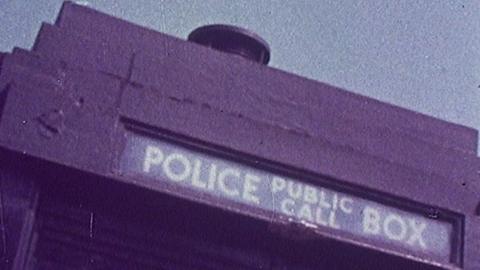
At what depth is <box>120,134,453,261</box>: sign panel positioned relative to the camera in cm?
647

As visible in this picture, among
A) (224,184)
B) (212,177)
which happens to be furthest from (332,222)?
(212,177)

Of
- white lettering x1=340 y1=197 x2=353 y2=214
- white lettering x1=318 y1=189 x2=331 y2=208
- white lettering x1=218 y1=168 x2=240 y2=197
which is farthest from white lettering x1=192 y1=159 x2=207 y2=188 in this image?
white lettering x1=340 y1=197 x2=353 y2=214

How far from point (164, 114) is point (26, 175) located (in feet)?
3.76

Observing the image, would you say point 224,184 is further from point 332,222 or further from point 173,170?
point 332,222

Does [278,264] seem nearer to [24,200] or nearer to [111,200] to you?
[111,200]

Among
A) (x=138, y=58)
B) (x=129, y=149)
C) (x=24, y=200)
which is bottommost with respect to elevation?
(x=24, y=200)

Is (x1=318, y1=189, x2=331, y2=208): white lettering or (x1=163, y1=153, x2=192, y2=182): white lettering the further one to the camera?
(x1=318, y1=189, x2=331, y2=208): white lettering

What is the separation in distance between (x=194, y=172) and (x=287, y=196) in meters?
0.76

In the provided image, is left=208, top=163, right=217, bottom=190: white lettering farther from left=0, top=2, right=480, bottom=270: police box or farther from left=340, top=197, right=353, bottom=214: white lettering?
left=340, top=197, right=353, bottom=214: white lettering

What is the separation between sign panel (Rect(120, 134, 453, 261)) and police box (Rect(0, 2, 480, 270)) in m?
0.01

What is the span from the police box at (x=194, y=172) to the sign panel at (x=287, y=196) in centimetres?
1

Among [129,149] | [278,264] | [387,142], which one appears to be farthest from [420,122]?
[129,149]

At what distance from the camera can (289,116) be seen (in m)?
7.30

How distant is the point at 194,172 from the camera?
21.4 feet
